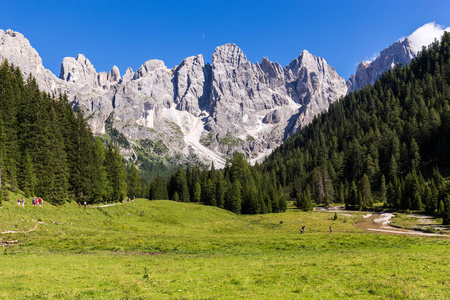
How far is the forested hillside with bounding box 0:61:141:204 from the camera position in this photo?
180 feet

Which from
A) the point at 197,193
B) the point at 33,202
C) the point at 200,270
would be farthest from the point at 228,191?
the point at 200,270

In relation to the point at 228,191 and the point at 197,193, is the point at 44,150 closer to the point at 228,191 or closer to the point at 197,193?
the point at 228,191

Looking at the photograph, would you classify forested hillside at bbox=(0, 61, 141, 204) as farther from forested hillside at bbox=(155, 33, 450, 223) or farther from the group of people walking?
forested hillside at bbox=(155, 33, 450, 223)

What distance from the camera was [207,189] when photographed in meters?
116

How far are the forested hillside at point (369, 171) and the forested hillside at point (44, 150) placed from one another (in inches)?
2117

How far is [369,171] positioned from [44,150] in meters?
148

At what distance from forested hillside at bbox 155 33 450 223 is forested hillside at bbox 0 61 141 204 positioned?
176 feet

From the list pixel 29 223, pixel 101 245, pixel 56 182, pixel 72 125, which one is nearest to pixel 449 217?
pixel 101 245

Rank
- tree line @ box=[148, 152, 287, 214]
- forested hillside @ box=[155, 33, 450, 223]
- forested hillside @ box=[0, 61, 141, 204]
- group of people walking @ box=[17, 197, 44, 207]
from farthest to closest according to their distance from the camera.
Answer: tree line @ box=[148, 152, 287, 214], forested hillside @ box=[155, 33, 450, 223], forested hillside @ box=[0, 61, 141, 204], group of people walking @ box=[17, 197, 44, 207]

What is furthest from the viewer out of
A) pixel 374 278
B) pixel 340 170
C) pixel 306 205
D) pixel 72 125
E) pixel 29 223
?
pixel 340 170

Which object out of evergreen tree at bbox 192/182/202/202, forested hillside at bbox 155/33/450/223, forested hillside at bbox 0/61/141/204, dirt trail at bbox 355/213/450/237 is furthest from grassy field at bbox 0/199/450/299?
evergreen tree at bbox 192/182/202/202

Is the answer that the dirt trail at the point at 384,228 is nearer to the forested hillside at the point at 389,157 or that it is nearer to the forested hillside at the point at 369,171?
the forested hillside at the point at 369,171

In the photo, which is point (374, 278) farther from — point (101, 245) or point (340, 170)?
point (340, 170)

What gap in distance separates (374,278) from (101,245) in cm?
3302
